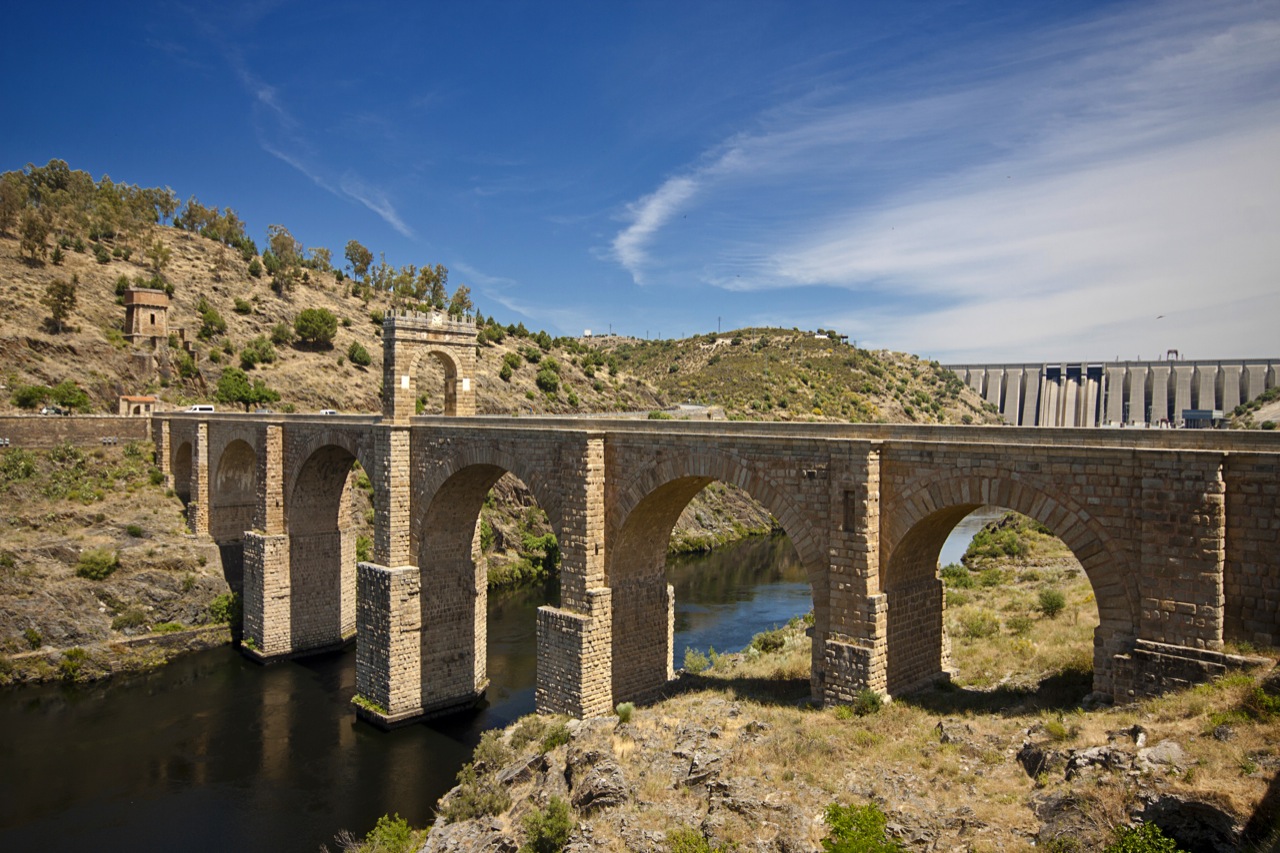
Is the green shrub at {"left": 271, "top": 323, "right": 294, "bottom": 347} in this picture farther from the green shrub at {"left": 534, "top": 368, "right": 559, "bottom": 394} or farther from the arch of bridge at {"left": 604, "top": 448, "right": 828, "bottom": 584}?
the arch of bridge at {"left": 604, "top": 448, "right": 828, "bottom": 584}

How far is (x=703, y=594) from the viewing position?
35.5 m

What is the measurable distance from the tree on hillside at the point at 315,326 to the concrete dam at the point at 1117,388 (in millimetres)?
54189

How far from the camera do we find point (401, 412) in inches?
832

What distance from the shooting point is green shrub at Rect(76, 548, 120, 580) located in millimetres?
26688

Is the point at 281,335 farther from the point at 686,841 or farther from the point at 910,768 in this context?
the point at 910,768

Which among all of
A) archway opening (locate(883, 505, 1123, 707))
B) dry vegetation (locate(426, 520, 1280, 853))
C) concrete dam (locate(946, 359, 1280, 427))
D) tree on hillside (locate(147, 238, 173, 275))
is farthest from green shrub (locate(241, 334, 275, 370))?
concrete dam (locate(946, 359, 1280, 427))

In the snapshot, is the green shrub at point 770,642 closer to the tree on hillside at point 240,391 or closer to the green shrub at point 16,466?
the green shrub at point 16,466

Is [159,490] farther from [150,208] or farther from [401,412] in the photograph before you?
[150,208]

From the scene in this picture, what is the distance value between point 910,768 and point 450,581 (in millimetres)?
13878

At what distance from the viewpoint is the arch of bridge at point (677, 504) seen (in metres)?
13.6

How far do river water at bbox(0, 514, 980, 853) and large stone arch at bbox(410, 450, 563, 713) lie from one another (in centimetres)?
103

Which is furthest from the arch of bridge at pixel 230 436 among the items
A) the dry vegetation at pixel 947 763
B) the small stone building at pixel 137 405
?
the dry vegetation at pixel 947 763

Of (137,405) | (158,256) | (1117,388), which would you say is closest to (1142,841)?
(137,405)

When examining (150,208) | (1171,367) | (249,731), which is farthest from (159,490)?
(1171,367)
